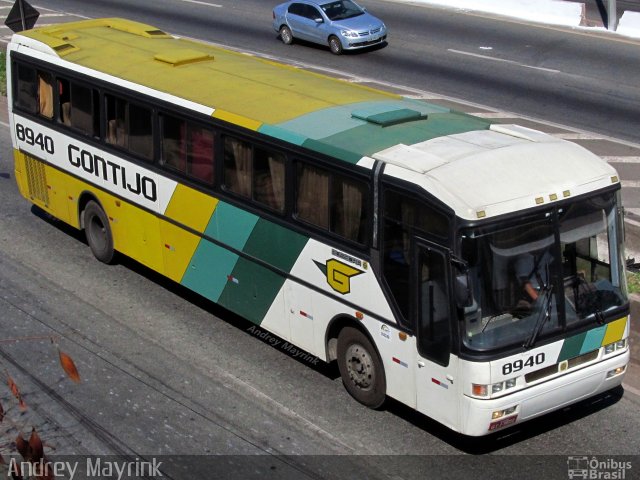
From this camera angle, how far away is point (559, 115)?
2242cm

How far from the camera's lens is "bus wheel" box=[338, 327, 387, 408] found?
10383 mm

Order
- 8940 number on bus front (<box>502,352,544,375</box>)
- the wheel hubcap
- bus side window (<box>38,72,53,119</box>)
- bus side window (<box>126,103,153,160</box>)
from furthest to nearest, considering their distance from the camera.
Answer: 1. bus side window (<box>38,72,53,119</box>)
2. bus side window (<box>126,103,153,160</box>)
3. the wheel hubcap
4. 8940 number on bus front (<box>502,352,544,375</box>)

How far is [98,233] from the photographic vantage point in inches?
579

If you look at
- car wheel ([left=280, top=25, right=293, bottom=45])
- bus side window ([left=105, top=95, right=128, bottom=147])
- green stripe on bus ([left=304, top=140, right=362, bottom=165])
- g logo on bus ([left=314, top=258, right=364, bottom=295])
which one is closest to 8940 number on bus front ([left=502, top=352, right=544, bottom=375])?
g logo on bus ([left=314, top=258, right=364, bottom=295])

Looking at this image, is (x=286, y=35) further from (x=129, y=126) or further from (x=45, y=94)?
(x=129, y=126)

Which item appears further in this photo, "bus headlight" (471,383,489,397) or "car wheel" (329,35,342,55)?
"car wheel" (329,35,342,55)

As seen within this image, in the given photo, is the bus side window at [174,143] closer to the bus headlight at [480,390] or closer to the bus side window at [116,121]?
the bus side window at [116,121]

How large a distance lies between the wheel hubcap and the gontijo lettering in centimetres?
386

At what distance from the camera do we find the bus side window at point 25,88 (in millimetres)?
15250

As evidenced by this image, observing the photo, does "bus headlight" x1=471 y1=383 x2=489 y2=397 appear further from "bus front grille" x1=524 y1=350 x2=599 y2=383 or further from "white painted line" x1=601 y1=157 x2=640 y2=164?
"white painted line" x1=601 y1=157 x2=640 y2=164

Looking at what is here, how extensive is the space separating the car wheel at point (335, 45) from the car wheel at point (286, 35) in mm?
1670

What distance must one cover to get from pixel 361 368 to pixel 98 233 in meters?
5.69

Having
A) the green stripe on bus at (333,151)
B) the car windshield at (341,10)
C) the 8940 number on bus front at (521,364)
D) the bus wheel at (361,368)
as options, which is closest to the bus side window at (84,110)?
the green stripe on bus at (333,151)

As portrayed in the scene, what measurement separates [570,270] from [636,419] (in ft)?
6.73
